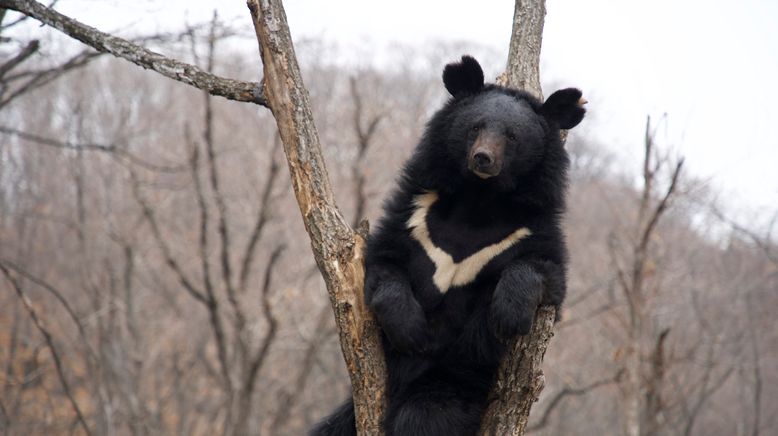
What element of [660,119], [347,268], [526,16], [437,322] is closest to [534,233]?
[437,322]

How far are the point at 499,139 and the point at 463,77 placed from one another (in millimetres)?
413

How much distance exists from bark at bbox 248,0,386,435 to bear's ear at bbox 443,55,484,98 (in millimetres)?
991

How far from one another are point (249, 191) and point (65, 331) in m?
3.88

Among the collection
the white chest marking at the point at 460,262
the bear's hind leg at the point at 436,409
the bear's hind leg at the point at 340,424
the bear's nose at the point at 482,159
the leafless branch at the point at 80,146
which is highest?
the leafless branch at the point at 80,146

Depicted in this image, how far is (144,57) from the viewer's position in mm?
3100

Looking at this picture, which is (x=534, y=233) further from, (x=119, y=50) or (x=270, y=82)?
(x=119, y=50)

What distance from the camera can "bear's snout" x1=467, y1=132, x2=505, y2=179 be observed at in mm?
3221

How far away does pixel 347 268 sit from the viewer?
112 inches

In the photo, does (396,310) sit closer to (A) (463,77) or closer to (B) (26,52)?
(A) (463,77)

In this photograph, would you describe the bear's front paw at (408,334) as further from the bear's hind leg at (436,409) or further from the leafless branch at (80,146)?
the leafless branch at (80,146)

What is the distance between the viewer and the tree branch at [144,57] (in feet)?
9.61

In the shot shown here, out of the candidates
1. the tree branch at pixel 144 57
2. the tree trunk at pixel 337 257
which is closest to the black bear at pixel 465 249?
the tree trunk at pixel 337 257

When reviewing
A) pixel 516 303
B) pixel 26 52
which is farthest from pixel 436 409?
pixel 26 52

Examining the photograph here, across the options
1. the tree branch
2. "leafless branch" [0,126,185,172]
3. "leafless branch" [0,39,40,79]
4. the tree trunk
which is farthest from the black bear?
"leafless branch" [0,126,185,172]
